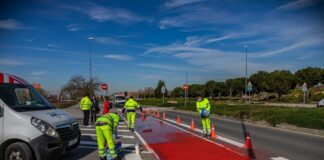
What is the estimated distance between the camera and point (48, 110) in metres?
8.49

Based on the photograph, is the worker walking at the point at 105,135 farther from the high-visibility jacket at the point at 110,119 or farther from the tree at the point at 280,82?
the tree at the point at 280,82

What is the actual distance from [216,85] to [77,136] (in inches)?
3788

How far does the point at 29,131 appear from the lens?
7.32 meters

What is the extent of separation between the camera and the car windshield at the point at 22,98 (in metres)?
7.96

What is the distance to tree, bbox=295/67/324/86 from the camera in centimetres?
7540

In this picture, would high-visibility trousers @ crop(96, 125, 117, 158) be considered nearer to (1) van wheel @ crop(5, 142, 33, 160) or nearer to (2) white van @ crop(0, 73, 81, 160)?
(2) white van @ crop(0, 73, 81, 160)

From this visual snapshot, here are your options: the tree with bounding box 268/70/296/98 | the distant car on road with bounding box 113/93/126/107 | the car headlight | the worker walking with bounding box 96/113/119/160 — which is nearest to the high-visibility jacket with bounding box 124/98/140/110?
the worker walking with bounding box 96/113/119/160

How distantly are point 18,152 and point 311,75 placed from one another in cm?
7733

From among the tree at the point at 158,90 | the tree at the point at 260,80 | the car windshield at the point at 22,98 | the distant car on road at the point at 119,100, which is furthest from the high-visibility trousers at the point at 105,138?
the tree at the point at 158,90

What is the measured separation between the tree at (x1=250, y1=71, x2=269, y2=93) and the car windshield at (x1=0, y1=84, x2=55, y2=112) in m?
68.7

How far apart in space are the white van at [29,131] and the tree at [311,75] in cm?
7605

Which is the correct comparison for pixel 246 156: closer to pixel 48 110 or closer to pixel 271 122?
pixel 48 110

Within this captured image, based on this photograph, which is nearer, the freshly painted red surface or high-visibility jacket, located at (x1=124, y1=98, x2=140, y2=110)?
the freshly painted red surface

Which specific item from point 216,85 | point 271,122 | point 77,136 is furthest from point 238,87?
point 77,136
